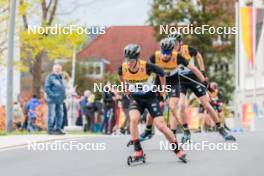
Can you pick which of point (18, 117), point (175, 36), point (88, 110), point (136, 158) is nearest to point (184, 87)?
point (175, 36)

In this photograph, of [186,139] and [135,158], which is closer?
[135,158]

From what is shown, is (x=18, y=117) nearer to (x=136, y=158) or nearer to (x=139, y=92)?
(x=139, y=92)

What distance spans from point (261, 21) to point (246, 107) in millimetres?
19618

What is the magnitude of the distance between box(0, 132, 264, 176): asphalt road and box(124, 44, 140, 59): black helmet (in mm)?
1635

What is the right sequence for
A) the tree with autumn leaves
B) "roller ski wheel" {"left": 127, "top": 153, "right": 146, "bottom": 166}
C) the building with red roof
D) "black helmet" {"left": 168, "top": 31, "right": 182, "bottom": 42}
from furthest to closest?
1. the building with red roof
2. the tree with autumn leaves
3. "black helmet" {"left": 168, "top": 31, "right": 182, "bottom": 42}
4. "roller ski wheel" {"left": 127, "top": 153, "right": 146, "bottom": 166}

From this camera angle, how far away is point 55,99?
21562mm

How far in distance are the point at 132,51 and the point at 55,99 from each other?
960cm

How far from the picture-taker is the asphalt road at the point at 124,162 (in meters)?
11.5

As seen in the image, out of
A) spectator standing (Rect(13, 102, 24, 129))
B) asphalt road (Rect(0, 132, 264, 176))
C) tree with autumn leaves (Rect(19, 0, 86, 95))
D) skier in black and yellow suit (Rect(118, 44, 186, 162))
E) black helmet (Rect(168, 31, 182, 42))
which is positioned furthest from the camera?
tree with autumn leaves (Rect(19, 0, 86, 95))

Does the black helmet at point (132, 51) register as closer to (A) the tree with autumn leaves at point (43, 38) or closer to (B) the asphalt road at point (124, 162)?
(B) the asphalt road at point (124, 162)

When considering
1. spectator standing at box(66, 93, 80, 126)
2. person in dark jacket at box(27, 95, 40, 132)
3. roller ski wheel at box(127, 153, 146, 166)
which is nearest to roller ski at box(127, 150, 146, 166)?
roller ski wheel at box(127, 153, 146, 166)

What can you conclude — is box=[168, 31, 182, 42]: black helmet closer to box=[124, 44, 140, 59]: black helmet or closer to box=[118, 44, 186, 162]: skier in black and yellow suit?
box=[118, 44, 186, 162]: skier in black and yellow suit

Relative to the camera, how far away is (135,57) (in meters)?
12.3

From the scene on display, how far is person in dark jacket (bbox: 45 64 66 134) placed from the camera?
21.5 m
